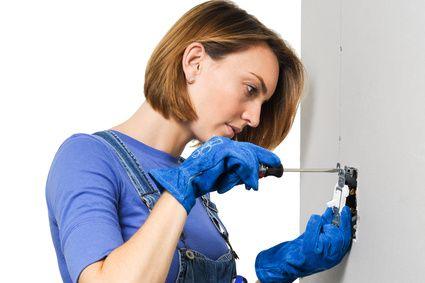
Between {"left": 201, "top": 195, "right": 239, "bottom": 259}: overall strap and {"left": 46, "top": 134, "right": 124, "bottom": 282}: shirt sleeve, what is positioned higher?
{"left": 46, "top": 134, "right": 124, "bottom": 282}: shirt sleeve

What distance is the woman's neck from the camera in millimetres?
1461

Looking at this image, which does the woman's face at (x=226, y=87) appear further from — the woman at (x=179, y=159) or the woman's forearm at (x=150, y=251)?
the woman's forearm at (x=150, y=251)

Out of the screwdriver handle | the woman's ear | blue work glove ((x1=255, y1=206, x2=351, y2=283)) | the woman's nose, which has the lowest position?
blue work glove ((x1=255, y1=206, x2=351, y2=283))

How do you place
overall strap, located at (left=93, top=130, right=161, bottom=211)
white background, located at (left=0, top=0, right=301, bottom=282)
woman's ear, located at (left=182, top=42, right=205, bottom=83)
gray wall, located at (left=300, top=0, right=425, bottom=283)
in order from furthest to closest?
white background, located at (left=0, top=0, right=301, bottom=282) → woman's ear, located at (left=182, top=42, right=205, bottom=83) → overall strap, located at (left=93, top=130, right=161, bottom=211) → gray wall, located at (left=300, top=0, right=425, bottom=283)

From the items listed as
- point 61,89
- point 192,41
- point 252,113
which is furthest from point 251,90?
point 61,89

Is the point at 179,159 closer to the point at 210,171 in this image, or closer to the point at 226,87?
the point at 226,87

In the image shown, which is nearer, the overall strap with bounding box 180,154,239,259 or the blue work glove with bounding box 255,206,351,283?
the blue work glove with bounding box 255,206,351,283

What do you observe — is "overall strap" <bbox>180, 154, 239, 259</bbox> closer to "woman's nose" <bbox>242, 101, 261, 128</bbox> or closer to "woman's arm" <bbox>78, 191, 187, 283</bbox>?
"woman's nose" <bbox>242, 101, 261, 128</bbox>

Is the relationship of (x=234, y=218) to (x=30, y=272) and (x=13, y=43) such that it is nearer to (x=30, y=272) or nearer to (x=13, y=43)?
(x=30, y=272)

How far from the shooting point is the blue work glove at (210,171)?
112 centimetres

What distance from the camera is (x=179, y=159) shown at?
162cm

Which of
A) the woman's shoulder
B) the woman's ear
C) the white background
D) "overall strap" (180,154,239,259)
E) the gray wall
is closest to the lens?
the gray wall

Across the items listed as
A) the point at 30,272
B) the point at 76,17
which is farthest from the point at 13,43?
the point at 30,272

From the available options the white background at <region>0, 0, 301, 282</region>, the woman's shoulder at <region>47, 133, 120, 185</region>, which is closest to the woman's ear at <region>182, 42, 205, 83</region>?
the woman's shoulder at <region>47, 133, 120, 185</region>
